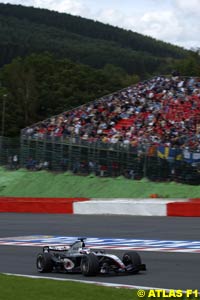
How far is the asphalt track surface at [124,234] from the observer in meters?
9.21

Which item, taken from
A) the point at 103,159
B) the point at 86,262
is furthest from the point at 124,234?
the point at 103,159

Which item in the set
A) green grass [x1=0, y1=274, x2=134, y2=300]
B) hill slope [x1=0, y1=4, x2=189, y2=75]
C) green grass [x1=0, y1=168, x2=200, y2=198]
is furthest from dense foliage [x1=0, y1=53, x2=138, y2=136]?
green grass [x1=0, y1=274, x2=134, y2=300]

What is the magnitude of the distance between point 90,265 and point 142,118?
20705 millimetres

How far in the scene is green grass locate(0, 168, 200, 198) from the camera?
2520 cm

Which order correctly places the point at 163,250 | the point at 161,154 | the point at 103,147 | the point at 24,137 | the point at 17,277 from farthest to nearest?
1. the point at 24,137
2. the point at 103,147
3. the point at 161,154
4. the point at 163,250
5. the point at 17,277

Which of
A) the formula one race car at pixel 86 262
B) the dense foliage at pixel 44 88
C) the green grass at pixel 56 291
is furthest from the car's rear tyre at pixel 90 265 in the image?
the dense foliage at pixel 44 88

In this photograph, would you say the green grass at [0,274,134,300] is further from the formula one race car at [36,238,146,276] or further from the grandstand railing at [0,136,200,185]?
the grandstand railing at [0,136,200,185]

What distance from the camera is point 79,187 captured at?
94.3 feet

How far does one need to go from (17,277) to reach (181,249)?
14.7 ft

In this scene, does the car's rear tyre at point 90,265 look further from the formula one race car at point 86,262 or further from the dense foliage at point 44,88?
the dense foliage at point 44,88

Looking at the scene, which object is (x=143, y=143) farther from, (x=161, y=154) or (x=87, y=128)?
(x=87, y=128)

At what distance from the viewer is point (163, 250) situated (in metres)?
13.0

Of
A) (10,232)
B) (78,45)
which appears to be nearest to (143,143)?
(10,232)

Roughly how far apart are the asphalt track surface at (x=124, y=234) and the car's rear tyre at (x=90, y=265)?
0.29ft
